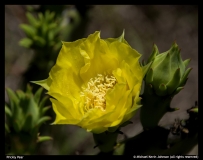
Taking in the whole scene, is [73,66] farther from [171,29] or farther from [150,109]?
[171,29]

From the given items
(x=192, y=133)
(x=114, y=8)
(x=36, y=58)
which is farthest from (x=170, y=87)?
(x=114, y=8)

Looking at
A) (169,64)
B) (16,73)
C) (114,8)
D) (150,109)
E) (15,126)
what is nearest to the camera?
(169,64)

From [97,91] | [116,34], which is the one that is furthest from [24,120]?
[116,34]

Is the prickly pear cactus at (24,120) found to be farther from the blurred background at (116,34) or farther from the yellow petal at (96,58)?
the blurred background at (116,34)

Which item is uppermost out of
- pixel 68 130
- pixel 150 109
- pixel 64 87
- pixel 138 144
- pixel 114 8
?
pixel 114 8

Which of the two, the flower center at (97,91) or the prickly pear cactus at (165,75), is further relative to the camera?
the flower center at (97,91)

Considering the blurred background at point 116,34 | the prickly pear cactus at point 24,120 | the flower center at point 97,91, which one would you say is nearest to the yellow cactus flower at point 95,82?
the flower center at point 97,91

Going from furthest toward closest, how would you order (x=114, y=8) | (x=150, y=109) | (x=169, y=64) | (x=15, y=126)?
(x=114, y=8)
(x=15, y=126)
(x=150, y=109)
(x=169, y=64)
